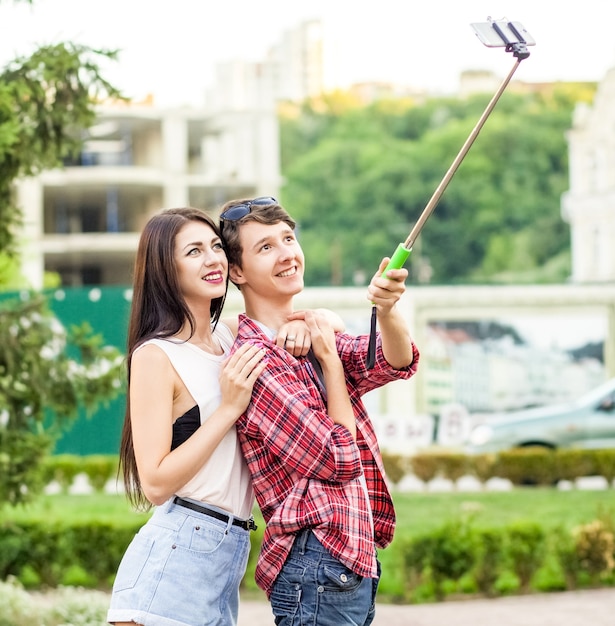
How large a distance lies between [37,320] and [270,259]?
401 cm

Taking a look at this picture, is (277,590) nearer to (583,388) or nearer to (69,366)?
(69,366)

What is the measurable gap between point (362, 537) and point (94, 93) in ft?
13.5

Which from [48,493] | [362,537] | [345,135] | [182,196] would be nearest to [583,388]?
[48,493]

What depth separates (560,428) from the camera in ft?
52.0

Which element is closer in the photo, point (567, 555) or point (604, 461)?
point (567, 555)

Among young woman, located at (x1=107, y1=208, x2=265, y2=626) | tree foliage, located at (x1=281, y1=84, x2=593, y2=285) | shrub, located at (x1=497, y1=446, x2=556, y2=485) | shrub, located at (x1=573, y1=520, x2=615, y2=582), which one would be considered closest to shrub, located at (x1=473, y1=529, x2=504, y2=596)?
shrub, located at (x1=573, y1=520, x2=615, y2=582)

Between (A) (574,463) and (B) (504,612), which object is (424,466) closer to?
(A) (574,463)

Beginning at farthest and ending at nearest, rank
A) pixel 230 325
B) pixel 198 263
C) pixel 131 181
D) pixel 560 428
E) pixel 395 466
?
1. pixel 131 181
2. pixel 560 428
3. pixel 395 466
4. pixel 230 325
5. pixel 198 263

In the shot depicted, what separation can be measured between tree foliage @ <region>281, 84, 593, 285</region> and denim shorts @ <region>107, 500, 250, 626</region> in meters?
66.2

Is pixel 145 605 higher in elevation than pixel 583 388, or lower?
higher

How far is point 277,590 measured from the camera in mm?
2865

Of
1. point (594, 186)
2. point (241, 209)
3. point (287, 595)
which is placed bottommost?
point (287, 595)

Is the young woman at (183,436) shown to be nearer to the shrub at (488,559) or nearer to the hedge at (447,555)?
the hedge at (447,555)

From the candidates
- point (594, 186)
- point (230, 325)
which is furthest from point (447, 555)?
point (594, 186)
